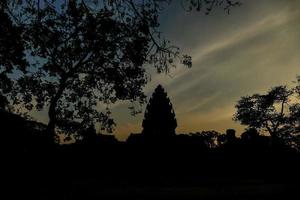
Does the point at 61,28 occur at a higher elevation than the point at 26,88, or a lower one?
higher

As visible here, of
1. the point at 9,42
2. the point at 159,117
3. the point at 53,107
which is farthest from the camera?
the point at 159,117

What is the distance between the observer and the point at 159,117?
89.1 metres

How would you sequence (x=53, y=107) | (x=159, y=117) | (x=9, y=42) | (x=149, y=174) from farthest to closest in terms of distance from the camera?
(x=159, y=117), (x=149, y=174), (x=53, y=107), (x=9, y=42)

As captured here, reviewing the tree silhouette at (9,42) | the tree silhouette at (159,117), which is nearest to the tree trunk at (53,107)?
the tree silhouette at (9,42)

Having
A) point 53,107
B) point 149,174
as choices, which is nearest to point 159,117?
point 149,174

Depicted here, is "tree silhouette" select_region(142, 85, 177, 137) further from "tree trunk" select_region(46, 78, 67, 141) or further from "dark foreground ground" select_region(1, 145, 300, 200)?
"tree trunk" select_region(46, 78, 67, 141)

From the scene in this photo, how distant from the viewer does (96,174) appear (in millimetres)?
41375

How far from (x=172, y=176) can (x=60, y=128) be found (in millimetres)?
20221

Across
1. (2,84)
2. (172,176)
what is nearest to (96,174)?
(172,176)

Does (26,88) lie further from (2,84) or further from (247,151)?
(247,151)

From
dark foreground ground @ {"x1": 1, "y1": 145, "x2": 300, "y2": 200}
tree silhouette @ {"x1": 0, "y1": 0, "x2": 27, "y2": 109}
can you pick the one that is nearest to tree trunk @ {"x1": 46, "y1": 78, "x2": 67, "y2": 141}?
dark foreground ground @ {"x1": 1, "y1": 145, "x2": 300, "y2": 200}

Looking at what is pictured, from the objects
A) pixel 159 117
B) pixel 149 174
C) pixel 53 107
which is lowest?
pixel 149 174

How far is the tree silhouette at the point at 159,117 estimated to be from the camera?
286ft

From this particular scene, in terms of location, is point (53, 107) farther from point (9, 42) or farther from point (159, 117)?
point (159, 117)
